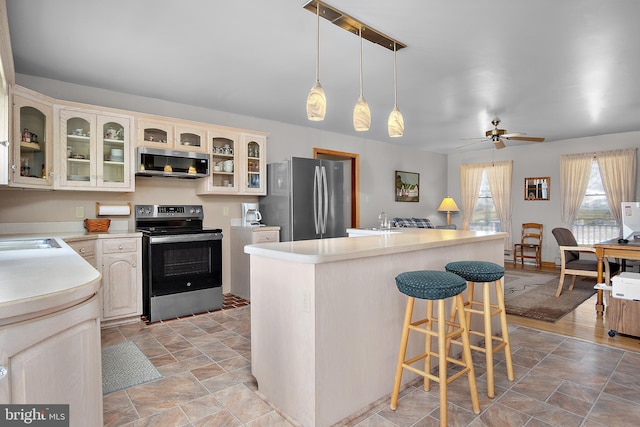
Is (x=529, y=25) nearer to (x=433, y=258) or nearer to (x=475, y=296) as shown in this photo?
(x=433, y=258)

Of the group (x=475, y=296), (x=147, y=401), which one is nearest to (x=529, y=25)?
(x=475, y=296)

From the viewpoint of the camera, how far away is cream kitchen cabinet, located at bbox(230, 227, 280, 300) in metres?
4.29

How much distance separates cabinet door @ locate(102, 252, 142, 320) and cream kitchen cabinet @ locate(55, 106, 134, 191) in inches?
28.1

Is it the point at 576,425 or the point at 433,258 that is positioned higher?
the point at 433,258

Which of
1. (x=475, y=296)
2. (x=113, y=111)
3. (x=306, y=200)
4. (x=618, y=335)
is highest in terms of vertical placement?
(x=113, y=111)

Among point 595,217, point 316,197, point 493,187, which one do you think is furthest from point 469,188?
point 316,197

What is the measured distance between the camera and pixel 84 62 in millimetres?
3049

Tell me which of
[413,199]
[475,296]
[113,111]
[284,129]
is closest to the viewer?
[475,296]

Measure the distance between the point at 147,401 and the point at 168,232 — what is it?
1848 millimetres

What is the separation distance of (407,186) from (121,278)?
5.49m

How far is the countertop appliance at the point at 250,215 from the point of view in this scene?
15.4 ft

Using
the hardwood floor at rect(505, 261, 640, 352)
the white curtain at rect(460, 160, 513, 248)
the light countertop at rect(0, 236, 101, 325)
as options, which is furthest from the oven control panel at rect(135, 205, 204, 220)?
the white curtain at rect(460, 160, 513, 248)

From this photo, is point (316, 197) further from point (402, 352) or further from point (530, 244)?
point (530, 244)

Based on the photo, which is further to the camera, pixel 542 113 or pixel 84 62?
pixel 542 113
